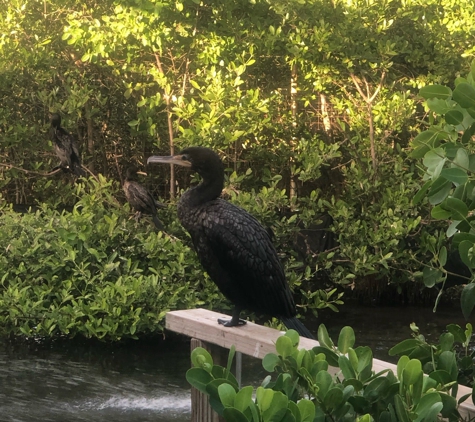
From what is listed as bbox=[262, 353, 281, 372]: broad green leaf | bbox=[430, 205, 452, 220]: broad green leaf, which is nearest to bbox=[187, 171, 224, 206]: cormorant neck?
bbox=[430, 205, 452, 220]: broad green leaf

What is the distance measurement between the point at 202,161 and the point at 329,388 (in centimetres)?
218

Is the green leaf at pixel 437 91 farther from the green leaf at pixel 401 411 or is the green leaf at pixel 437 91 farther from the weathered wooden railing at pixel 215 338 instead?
the weathered wooden railing at pixel 215 338

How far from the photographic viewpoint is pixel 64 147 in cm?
642

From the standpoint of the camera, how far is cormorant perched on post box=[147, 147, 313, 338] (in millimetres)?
3191

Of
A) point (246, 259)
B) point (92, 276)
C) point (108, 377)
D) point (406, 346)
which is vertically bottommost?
point (108, 377)

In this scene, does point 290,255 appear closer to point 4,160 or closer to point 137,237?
point 137,237

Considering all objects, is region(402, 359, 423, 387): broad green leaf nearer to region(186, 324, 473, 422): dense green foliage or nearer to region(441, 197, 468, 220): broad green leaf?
region(186, 324, 473, 422): dense green foliage

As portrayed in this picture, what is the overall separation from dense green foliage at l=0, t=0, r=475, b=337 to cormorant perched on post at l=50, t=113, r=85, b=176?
0.23 meters

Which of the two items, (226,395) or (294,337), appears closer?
(226,395)

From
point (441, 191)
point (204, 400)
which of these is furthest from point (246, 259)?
point (441, 191)

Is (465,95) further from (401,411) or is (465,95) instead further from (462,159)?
(401,411)

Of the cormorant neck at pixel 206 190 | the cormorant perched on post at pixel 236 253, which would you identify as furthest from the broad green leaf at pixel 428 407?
the cormorant neck at pixel 206 190

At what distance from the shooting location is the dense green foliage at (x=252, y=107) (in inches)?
230

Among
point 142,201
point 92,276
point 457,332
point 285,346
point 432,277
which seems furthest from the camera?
point 142,201
